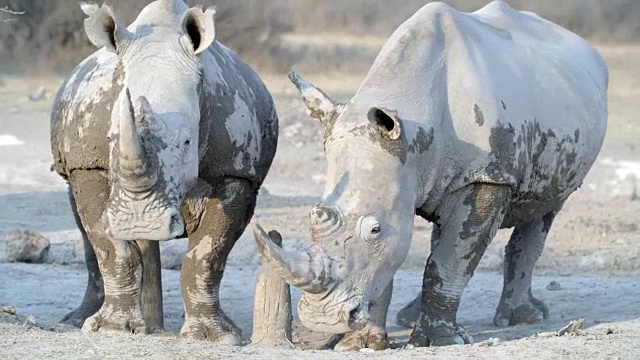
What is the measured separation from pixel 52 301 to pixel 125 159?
308cm

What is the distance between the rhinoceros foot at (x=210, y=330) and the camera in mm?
8320

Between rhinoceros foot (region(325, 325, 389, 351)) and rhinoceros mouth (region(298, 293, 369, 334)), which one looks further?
rhinoceros foot (region(325, 325, 389, 351))

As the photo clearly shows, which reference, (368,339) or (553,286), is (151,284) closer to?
(368,339)

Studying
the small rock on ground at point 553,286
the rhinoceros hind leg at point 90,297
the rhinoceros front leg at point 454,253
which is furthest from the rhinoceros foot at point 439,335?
the small rock on ground at point 553,286

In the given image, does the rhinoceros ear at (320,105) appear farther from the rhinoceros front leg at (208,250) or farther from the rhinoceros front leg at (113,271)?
the rhinoceros front leg at (113,271)

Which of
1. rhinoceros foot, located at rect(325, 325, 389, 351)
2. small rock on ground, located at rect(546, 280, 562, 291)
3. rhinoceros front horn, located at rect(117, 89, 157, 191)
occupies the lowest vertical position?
small rock on ground, located at rect(546, 280, 562, 291)

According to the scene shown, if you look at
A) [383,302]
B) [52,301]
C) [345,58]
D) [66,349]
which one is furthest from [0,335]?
[345,58]

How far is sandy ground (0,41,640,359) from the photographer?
713cm

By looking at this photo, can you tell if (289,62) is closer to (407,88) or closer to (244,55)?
(244,55)

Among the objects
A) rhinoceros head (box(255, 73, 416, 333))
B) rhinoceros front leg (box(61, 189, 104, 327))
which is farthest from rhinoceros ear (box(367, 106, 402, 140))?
rhinoceros front leg (box(61, 189, 104, 327))

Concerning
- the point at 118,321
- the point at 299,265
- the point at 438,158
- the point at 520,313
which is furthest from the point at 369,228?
the point at 520,313

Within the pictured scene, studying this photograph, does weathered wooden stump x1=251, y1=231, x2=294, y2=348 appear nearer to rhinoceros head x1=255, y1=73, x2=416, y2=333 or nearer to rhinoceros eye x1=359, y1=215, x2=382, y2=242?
rhinoceros head x1=255, y1=73, x2=416, y2=333

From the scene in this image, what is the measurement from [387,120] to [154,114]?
118 cm

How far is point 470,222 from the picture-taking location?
8.22 meters
